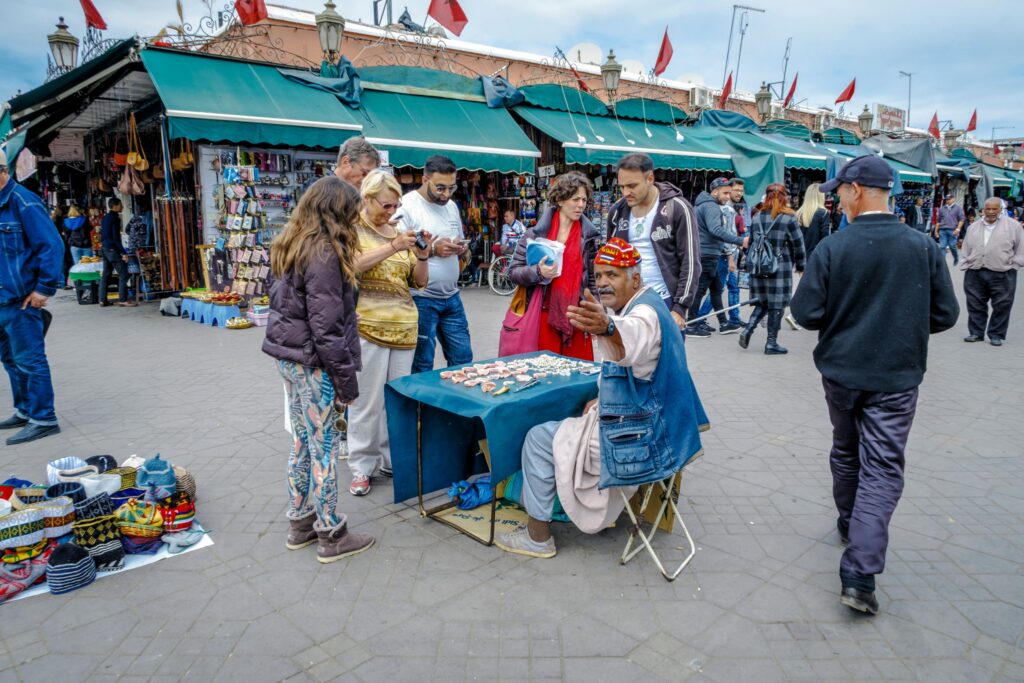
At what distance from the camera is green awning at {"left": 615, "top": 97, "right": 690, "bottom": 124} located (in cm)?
1548

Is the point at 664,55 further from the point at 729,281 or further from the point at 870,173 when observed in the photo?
the point at 870,173

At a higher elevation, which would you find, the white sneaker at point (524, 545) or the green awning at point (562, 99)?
the green awning at point (562, 99)

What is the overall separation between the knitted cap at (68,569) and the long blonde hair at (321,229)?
5.27 ft

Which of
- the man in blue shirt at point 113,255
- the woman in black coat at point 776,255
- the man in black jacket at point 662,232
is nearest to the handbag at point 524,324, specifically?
the man in black jacket at point 662,232

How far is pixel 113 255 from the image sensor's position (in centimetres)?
1203

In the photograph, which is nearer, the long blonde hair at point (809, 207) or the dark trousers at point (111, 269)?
the long blonde hair at point (809, 207)

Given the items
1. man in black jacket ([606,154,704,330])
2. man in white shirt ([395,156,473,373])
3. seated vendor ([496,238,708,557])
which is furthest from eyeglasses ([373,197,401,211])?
man in black jacket ([606,154,704,330])

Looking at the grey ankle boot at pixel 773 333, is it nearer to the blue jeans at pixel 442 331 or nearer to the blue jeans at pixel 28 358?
the blue jeans at pixel 442 331

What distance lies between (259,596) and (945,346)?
8.90m

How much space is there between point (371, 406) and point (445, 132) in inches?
359

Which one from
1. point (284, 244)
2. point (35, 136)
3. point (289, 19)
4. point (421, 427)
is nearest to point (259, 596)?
point (421, 427)

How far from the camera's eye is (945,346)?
341 inches

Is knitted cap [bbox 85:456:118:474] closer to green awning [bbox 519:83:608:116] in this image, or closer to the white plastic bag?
the white plastic bag

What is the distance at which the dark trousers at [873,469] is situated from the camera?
2.82 m
